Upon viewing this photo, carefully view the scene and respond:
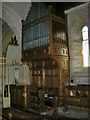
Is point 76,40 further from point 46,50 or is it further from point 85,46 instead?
point 46,50

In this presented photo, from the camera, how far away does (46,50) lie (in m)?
5.36

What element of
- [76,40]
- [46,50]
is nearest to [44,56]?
[46,50]

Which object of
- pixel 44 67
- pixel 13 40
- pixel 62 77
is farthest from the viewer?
→ pixel 13 40

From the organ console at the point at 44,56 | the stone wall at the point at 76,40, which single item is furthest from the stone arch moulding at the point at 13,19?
the stone wall at the point at 76,40

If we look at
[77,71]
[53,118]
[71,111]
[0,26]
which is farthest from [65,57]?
[0,26]

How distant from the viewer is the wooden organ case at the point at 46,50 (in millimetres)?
5371

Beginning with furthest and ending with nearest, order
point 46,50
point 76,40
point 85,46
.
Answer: point 76,40, point 85,46, point 46,50

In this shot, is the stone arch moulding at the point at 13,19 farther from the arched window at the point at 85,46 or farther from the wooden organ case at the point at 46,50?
the arched window at the point at 85,46

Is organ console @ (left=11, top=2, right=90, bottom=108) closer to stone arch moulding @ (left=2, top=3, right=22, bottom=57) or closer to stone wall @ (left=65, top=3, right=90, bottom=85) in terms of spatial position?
stone wall @ (left=65, top=3, right=90, bottom=85)

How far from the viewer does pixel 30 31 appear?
6152 mm

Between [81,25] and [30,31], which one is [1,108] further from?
[81,25]

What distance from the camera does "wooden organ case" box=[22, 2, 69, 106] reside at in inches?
211

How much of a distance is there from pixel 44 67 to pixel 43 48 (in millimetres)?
979

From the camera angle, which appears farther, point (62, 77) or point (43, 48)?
point (62, 77)
